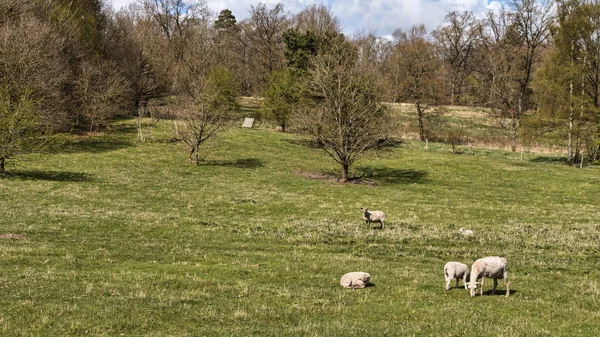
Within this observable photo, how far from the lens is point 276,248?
23.0 metres

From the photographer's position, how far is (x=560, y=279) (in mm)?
17922

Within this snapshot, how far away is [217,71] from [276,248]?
66745 mm

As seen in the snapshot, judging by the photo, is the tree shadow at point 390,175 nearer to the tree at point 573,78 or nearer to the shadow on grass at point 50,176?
the tree at point 573,78

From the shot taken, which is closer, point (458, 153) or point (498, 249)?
point (498, 249)

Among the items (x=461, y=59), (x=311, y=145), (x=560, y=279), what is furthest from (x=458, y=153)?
(x=461, y=59)

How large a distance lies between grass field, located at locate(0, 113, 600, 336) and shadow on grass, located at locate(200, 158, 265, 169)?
0.58 m

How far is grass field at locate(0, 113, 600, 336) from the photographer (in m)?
12.1

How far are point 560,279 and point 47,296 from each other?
59.2 feet

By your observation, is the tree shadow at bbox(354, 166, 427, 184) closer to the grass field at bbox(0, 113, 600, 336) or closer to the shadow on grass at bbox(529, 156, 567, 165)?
the grass field at bbox(0, 113, 600, 336)

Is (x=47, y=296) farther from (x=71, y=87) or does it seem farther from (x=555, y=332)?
(x=71, y=87)

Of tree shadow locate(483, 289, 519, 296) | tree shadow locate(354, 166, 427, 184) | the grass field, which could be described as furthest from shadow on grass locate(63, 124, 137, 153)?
tree shadow locate(483, 289, 519, 296)

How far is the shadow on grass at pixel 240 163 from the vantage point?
2128 inches

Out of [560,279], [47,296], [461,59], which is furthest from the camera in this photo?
[461,59]

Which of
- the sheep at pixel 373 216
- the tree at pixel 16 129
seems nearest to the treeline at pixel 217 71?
the tree at pixel 16 129
